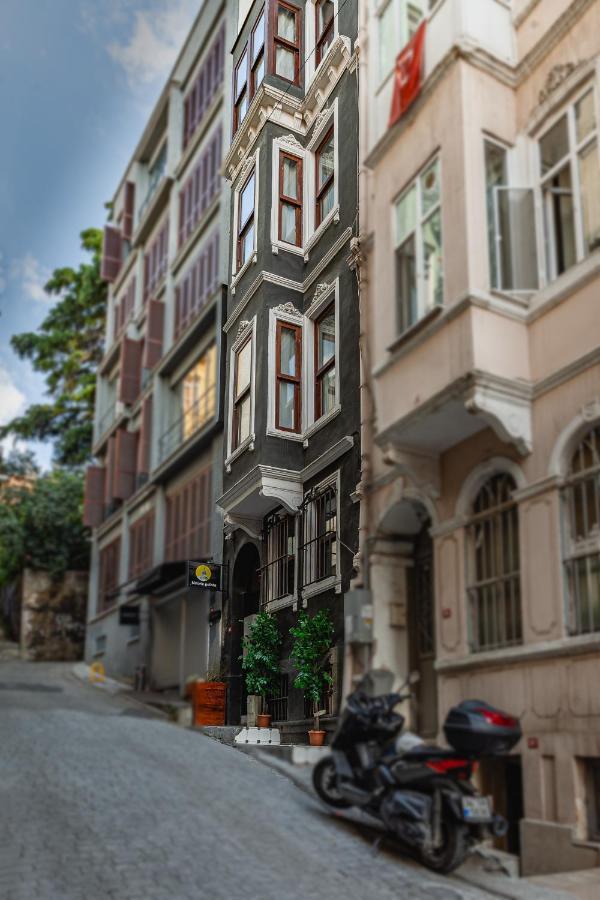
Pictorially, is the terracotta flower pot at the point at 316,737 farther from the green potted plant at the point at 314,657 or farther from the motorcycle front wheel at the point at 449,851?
the motorcycle front wheel at the point at 449,851

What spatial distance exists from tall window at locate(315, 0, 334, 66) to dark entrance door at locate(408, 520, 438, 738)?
7.28ft

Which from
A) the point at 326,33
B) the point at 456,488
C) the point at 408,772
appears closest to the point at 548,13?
the point at 326,33

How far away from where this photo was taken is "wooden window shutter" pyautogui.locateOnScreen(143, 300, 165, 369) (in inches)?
381

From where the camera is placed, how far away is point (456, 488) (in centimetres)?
340

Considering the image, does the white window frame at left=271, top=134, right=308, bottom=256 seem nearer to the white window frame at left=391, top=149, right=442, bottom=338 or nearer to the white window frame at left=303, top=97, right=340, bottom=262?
the white window frame at left=303, top=97, right=340, bottom=262

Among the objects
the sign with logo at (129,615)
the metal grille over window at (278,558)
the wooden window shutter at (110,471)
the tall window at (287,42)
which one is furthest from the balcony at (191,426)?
the wooden window shutter at (110,471)

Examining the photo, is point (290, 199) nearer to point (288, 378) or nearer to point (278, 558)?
point (288, 378)

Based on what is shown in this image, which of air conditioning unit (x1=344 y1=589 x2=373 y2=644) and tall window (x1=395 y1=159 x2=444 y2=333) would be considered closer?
air conditioning unit (x1=344 y1=589 x2=373 y2=644)

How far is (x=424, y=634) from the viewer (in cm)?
339

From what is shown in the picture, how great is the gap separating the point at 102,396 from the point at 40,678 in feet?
17.4

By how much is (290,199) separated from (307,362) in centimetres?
78

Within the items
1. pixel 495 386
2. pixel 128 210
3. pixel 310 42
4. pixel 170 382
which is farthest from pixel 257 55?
pixel 128 210

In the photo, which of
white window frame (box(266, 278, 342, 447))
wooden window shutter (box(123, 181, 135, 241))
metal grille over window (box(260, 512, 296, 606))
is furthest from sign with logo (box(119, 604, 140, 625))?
wooden window shutter (box(123, 181, 135, 241))

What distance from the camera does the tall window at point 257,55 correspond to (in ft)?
15.3
